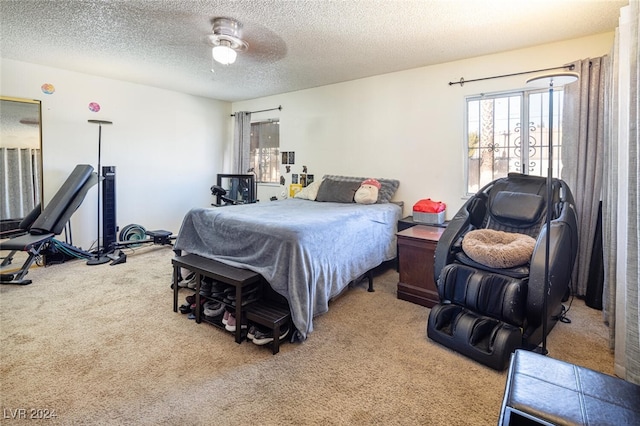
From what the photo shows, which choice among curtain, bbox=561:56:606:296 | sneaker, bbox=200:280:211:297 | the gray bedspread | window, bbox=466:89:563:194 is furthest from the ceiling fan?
curtain, bbox=561:56:606:296

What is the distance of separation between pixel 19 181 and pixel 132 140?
4.58 feet

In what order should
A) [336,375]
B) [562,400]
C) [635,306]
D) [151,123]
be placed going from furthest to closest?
[151,123]
[336,375]
[635,306]
[562,400]

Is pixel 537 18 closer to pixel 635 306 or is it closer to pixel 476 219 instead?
pixel 476 219

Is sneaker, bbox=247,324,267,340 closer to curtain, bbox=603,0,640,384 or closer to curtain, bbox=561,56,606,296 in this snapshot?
curtain, bbox=603,0,640,384

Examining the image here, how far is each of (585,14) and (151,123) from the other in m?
5.19

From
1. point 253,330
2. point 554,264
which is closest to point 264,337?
point 253,330

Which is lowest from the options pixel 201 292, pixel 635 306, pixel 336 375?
pixel 336 375

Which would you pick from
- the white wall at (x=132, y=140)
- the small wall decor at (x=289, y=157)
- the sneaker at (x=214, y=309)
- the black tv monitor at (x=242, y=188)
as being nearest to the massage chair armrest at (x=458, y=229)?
the sneaker at (x=214, y=309)

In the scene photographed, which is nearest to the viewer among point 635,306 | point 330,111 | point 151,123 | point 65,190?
point 635,306

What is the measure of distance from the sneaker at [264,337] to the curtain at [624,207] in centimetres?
177

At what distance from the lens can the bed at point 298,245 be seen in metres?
2.19

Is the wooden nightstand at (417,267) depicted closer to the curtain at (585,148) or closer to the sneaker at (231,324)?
the curtain at (585,148)

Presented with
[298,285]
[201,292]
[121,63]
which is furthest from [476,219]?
[121,63]

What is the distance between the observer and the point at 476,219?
8.95 feet
